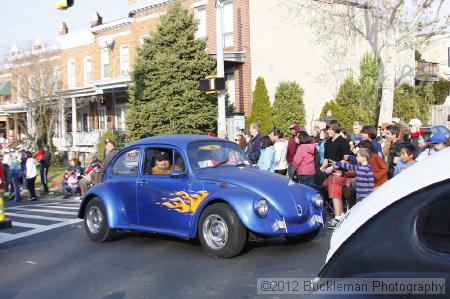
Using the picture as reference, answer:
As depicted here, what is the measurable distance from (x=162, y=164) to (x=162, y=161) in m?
0.05

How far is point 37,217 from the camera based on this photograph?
42.0 feet

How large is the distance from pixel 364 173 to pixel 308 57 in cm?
→ 1814

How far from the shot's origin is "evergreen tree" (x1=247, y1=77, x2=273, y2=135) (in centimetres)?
2214

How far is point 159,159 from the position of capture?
832 cm

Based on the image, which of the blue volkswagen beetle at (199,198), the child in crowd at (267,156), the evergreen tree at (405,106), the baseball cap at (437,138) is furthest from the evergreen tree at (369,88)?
the blue volkswagen beetle at (199,198)

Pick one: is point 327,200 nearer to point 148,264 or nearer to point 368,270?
point 148,264

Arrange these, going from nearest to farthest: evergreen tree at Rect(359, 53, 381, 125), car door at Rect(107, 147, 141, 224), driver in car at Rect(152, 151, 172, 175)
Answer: driver in car at Rect(152, 151, 172, 175) < car door at Rect(107, 147, 141, 224) < evergreen tree at Rect(359, 53, 381, 125)

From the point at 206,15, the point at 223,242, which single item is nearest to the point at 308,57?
the point at 206,15

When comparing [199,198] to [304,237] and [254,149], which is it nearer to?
→ [304,237]

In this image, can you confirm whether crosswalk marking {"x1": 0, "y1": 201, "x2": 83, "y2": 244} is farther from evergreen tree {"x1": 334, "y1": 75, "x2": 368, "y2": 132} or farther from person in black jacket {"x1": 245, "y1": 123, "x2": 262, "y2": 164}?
evergreen tree {"x1": 334, "y1": 75, "x2": 368, "y2": 132}

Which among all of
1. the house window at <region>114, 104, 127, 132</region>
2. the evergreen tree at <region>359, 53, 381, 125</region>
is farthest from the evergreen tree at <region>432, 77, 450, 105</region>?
the house window at <region>114, 104, 127, 132</region>

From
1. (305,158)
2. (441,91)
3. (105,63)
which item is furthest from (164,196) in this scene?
(441,91)

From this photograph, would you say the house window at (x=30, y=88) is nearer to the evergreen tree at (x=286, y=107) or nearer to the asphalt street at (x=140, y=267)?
the evergreen tree at (x=286, y=107)

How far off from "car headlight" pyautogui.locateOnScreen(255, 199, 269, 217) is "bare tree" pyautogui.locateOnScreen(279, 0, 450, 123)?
16398 mm
